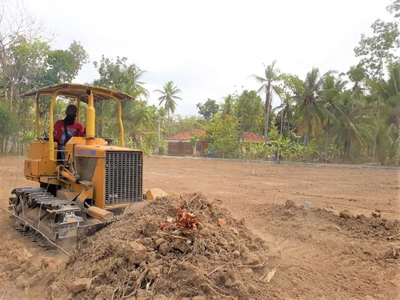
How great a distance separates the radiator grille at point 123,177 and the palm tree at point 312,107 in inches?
1234

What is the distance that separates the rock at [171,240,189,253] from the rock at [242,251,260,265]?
0.78 m

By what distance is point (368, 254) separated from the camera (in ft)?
18.5

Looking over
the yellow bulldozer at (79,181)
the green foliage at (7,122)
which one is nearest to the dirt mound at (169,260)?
the yellow bulldozer at (79,181)

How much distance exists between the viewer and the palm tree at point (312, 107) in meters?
35.2

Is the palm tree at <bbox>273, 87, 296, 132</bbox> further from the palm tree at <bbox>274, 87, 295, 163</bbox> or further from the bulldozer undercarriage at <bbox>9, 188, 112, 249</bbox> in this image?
the bulldozer undercarriage at <bbox>9, 188, 112, 249</bbox>

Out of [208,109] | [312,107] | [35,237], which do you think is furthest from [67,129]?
[208,109]

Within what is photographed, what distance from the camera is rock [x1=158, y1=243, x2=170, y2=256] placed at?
4.10 meters

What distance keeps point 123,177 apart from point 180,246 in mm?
2313

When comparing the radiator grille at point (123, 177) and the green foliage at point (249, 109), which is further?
the green foliage at point (249, 109)

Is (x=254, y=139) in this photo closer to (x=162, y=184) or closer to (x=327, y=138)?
(x=327, y=138)

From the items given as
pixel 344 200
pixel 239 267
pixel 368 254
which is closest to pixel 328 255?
pixel 368 254

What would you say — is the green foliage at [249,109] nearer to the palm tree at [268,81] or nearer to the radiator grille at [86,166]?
the palm tree at [268,81]

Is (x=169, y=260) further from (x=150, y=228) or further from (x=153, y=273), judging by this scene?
(x=150, y=228)

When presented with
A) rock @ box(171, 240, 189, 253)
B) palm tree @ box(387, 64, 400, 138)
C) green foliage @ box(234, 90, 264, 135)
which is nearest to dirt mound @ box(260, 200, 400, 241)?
rock @ box(171, 240, 189, 253)
